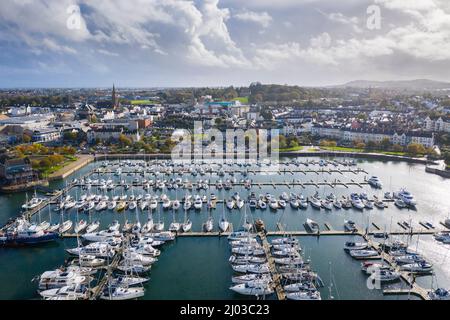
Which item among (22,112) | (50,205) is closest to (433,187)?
(50,205)

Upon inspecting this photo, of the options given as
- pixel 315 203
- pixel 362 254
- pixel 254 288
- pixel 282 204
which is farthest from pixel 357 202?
pixel 254 288

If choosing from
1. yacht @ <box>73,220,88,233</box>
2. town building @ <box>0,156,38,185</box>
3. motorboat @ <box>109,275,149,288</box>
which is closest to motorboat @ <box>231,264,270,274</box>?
motorboat @ <box>109,275,149,288</box>

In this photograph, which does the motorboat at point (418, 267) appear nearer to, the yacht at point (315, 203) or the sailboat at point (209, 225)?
the yacht at point (315, 203)

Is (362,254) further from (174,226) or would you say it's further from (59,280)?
(59,280)

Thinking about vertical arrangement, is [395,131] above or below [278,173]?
above

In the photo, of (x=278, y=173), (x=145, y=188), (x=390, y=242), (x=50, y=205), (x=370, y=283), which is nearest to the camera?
(x=370, y=283)

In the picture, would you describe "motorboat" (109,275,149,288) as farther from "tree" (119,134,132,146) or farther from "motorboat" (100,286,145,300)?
"tree" (119,134,132,146)

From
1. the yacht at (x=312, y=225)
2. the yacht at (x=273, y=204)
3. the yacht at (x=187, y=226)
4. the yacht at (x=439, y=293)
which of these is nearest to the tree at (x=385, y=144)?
the yacht at (x=273, y=204)
